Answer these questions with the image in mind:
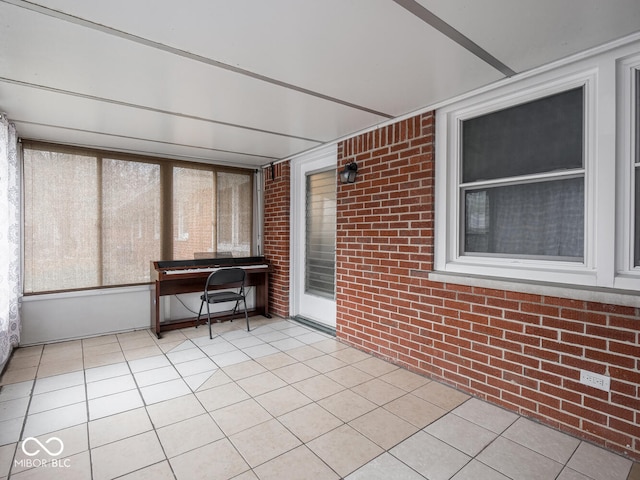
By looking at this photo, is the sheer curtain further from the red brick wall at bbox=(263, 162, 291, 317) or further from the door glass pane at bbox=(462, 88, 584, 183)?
the door glass pane at bbox=(462, 88, 584, 183)

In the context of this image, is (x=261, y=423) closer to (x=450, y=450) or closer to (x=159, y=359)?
(x=450, y=450)

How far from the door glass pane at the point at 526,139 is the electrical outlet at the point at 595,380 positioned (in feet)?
4.17

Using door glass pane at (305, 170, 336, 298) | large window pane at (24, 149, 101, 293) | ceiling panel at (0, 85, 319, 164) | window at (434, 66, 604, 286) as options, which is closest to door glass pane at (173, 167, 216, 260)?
ceiling panel at (0, 85, 319, 164)

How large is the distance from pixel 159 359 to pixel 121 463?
1587mm

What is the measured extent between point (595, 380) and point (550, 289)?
22.1 inches

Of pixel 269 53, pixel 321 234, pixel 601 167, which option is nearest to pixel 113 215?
pixel 321 234

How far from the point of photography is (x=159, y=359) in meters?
3.36

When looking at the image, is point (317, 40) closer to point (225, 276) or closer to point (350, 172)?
point (350, 172)

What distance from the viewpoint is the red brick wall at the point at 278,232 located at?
15.9 ft

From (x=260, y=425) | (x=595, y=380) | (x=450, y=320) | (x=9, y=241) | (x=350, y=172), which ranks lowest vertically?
(x=260, y=425)

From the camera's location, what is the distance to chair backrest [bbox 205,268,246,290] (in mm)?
4129

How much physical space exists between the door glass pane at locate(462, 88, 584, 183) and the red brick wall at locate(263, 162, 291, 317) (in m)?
2.68

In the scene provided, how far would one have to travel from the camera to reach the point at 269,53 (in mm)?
1979

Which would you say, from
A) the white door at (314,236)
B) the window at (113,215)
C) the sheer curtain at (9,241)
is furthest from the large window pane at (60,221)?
the white door at (314,236)
